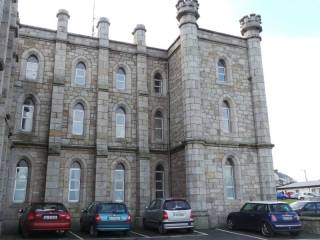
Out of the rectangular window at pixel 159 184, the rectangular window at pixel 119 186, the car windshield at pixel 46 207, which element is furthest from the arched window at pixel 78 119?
the car windshield at pixel 46 207

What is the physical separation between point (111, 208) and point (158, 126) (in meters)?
8.25

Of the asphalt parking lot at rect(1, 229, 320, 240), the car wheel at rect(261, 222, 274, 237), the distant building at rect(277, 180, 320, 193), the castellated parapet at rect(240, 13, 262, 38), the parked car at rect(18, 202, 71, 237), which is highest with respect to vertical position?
the castellated parapet at rect(240, 13, 262, 38)

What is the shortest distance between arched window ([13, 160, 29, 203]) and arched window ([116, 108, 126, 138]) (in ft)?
18.2

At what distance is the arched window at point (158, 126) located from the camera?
21844 mm

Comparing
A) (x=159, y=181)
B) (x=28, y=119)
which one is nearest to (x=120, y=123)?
(x=159, y=181)

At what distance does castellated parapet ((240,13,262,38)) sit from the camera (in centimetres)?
2266

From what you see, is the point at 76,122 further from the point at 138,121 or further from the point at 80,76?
the point at 138,121

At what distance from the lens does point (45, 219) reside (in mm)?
13617

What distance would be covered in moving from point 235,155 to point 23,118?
40.4ft

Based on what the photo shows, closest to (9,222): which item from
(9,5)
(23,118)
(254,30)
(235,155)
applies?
(23,118)

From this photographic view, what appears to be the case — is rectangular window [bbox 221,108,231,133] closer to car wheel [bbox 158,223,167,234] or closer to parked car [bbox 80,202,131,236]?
car wheel [bbox 158,223,167,234]

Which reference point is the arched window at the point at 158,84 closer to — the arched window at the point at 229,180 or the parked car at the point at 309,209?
the arched window at the point at 229,180

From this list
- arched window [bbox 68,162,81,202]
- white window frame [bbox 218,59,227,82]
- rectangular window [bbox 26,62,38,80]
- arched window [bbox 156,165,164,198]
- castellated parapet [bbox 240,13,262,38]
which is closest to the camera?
arched window [bbox 68,162,81,202]

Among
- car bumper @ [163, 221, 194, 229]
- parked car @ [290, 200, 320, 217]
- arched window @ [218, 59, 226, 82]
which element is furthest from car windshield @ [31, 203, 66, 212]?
parked car @ [290, 200, 320, 217]
